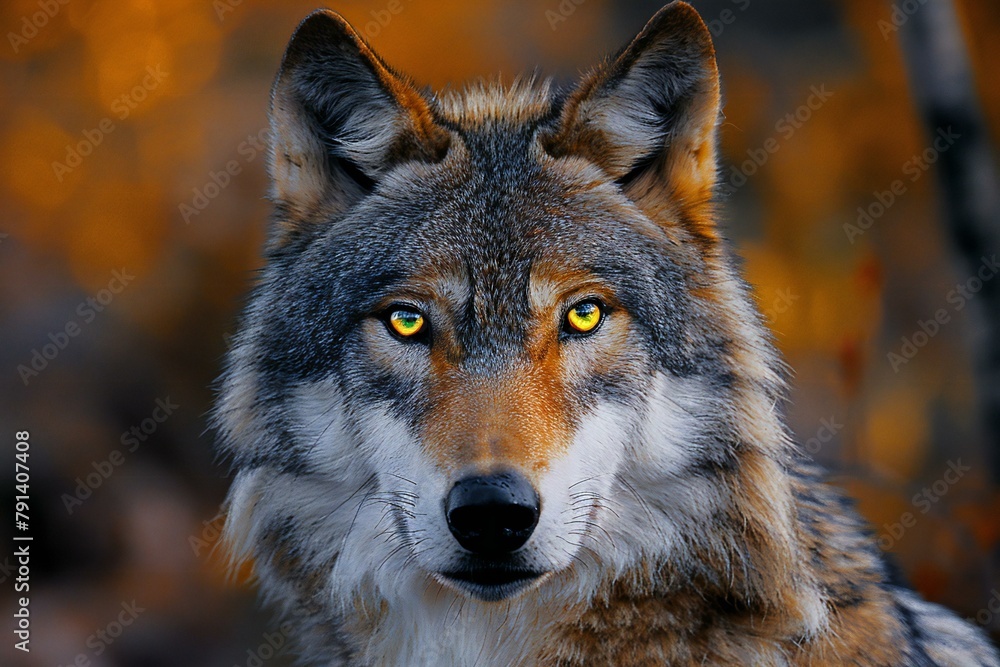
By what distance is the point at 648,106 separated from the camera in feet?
9.91

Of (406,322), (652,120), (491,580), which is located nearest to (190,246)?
(406,322)

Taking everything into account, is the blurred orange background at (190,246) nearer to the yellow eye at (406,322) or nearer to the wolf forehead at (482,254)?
the wolf forehead at (482,254)

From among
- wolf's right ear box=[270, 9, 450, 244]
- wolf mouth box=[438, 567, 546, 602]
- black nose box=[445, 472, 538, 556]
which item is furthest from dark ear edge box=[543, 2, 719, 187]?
wolf mouth box=[438, 567, 546, 602]

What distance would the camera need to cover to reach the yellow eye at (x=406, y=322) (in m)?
2.72

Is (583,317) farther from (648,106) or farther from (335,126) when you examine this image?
(335,126)

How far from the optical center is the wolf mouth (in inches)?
93.0

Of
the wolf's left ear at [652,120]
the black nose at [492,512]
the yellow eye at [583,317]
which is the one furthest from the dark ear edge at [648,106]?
the black nose at [492,512]

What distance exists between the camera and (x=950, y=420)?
898cm

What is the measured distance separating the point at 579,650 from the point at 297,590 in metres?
1.03

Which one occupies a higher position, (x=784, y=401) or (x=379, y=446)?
(x=784, y=401)

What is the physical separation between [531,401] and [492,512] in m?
0.38

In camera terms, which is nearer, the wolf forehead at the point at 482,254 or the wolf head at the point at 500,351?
the wolf head at the point at 500,351

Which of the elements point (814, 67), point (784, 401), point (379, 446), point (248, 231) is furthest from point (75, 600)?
point (814, 67)

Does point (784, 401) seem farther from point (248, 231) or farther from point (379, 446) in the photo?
point (248, 231)
